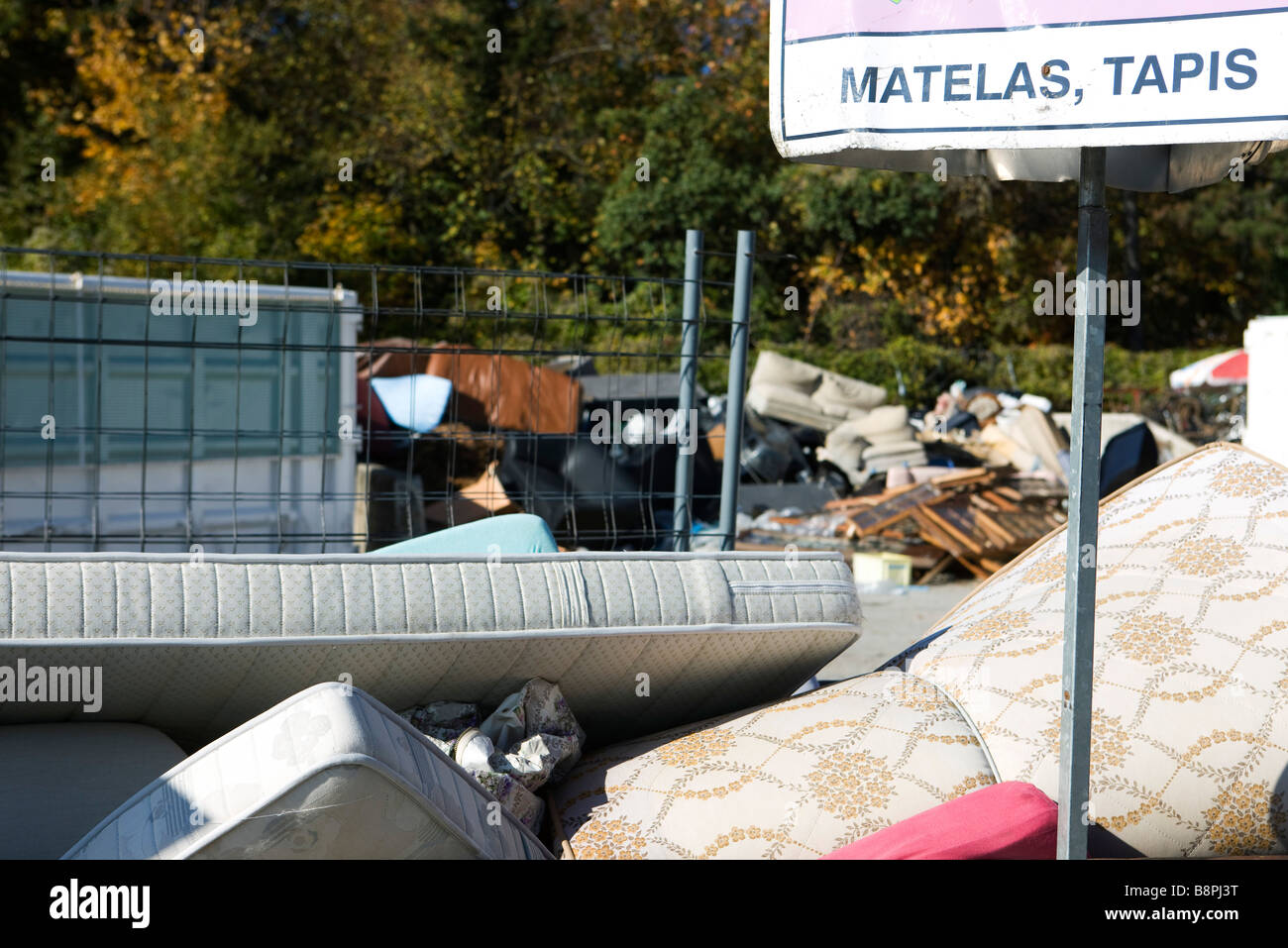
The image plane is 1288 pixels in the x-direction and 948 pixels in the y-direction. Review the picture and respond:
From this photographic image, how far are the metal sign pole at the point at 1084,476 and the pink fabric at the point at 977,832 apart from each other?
33 centimetres

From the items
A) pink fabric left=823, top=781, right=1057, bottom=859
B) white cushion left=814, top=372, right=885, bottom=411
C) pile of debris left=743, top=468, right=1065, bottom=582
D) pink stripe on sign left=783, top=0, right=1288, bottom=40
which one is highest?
pink stripe on sign left=783, top=0, right=1288, bottom=40

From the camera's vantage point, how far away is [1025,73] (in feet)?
5.05

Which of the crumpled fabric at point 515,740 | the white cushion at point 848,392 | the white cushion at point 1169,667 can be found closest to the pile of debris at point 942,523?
the white cushion at point 848,392

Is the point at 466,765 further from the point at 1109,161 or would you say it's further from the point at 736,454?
the point at 736,454

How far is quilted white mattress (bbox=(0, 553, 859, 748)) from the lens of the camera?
1995mm

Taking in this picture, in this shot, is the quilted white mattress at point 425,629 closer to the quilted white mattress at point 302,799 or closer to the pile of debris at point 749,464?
the quilted white mattress at point 302,799

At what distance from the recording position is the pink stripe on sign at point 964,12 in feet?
4.83

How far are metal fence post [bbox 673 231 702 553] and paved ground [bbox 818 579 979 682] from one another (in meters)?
1.45

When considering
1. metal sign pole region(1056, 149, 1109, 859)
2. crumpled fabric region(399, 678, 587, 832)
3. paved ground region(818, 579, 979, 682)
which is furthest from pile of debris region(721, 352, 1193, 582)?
metal sign pole region(1056, 149, 1109, 859)

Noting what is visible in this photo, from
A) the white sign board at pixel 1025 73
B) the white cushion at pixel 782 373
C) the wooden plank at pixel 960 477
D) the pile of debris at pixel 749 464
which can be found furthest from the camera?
the white cushion at pixel 782 373

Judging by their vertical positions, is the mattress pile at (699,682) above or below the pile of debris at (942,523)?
above

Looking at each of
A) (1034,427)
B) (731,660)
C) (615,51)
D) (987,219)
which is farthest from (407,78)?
(731,660)

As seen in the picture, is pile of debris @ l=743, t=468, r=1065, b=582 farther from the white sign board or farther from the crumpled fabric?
the white sign board

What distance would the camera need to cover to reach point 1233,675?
2.20m
